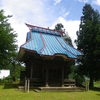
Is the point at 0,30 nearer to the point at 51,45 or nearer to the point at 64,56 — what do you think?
the point at 51,45

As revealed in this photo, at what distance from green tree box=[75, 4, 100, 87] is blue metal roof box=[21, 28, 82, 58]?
214cm

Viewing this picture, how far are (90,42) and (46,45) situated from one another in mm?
6681

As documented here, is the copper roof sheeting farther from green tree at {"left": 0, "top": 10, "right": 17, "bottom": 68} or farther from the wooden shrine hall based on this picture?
green tree at {"left": 0, "top": 10, "right": 17, "bottom": 68}

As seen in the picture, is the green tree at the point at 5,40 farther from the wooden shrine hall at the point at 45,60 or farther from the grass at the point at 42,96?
Answer: the grass at the point at 42,96

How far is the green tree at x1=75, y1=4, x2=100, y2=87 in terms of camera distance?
16172 mm

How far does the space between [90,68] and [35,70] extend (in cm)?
736

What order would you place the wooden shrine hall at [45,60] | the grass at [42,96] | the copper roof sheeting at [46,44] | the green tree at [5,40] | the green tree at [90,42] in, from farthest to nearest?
the green tree at [5,40]
the green tree at [90,42]
the copper roof sheeting at [46,44]
the wooden shrine hall at [45,60]
the grass at [42,96]

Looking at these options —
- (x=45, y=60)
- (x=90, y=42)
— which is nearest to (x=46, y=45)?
(x=45, y=60)

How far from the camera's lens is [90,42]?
56.3ft

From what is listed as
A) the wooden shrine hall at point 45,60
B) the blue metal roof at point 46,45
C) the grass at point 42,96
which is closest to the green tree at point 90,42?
the blue metal roof at point 46,45

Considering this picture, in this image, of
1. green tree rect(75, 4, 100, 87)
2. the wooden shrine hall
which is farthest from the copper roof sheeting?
green tree rect(75, 4, 100, 87)

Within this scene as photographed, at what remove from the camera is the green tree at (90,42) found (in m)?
16.2

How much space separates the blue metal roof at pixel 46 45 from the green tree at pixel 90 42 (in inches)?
84.4

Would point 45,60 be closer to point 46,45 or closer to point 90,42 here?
point 46,45
